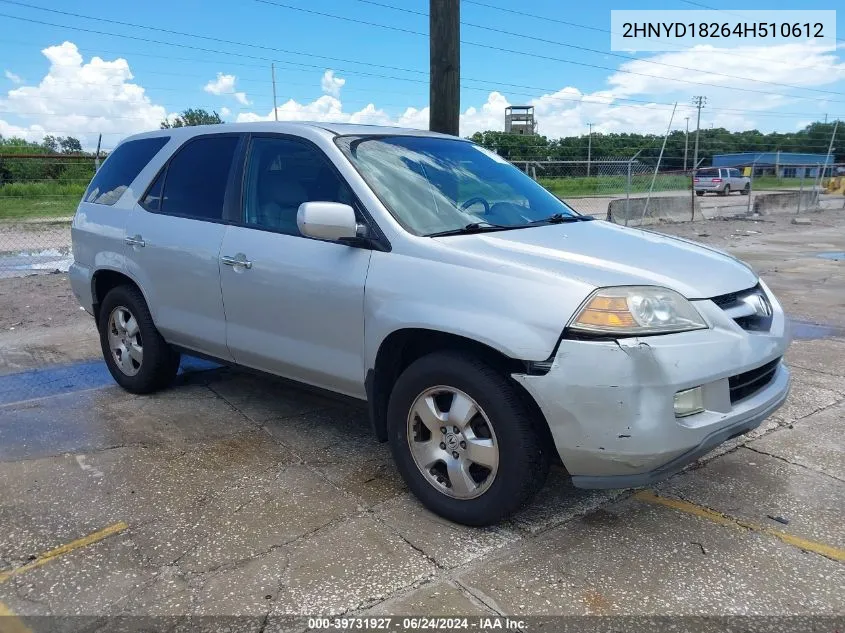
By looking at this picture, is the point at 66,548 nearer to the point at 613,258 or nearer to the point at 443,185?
the point at 443,185

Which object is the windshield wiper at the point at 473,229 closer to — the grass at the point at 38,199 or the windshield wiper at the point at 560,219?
the windshield wiper at the point at 560,219

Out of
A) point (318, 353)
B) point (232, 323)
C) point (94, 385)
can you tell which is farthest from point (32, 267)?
point (318, 353)


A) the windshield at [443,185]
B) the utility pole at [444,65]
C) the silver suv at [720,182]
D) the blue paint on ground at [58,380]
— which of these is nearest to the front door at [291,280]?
the windshield at [443,185]

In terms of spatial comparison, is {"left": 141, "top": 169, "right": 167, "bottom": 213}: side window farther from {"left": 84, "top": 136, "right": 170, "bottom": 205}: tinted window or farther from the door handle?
the door handle

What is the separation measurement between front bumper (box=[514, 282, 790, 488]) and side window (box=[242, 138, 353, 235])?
4.90 feet

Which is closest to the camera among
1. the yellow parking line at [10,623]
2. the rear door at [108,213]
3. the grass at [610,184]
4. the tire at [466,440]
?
the yellow parking line at [10,623]

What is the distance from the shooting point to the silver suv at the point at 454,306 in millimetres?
2709

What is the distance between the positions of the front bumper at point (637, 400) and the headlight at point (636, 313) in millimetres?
44

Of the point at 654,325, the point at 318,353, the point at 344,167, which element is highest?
the point at 344,167

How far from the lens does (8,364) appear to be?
580 centimetres

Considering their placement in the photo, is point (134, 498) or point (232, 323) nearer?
point (134, 498)

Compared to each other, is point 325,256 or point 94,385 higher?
point 325,256

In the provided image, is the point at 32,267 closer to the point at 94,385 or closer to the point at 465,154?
the point at 94,385

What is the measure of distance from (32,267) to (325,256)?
27.8 feet
